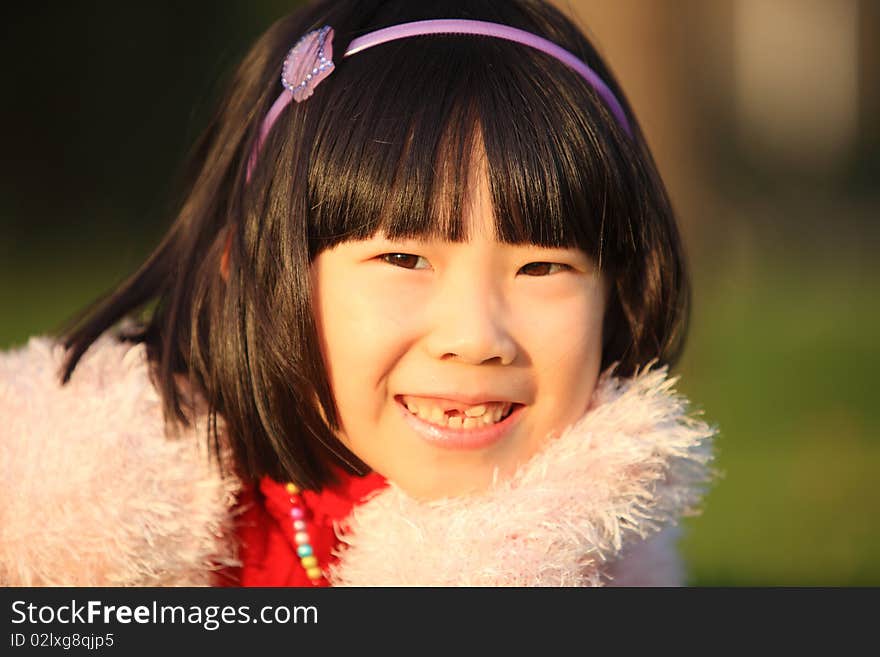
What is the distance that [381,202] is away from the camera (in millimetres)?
1247

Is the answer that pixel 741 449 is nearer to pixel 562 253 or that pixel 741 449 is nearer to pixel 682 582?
pixel 682 582

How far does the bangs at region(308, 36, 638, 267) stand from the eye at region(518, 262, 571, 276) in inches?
1.4

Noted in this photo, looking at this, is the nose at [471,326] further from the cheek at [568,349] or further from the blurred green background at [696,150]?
the blurred green background at [696,150]

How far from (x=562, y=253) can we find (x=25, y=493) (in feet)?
2.29

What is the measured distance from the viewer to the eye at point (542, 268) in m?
1.30

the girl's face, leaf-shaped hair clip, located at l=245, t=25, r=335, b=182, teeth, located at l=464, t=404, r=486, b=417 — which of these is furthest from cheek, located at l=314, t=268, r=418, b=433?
leaf-shaped hair clip, located at l=245, t=25, r=335, b=182

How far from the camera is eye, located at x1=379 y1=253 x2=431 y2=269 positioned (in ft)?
4.16

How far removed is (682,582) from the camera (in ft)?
5.40

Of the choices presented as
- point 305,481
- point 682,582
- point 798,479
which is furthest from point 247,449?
point 798,479

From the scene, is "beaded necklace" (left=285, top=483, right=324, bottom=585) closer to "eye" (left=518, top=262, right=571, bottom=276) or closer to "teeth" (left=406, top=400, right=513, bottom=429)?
"teeth" (left=406, top=400, right=513, bottom=429)

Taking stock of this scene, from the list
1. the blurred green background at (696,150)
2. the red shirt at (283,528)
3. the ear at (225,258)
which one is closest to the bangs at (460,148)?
the ear at (225,258)

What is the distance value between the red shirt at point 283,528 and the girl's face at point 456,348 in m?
0.10

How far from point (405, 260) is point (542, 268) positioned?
17 cm

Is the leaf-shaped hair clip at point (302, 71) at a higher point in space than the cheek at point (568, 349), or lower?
higher
